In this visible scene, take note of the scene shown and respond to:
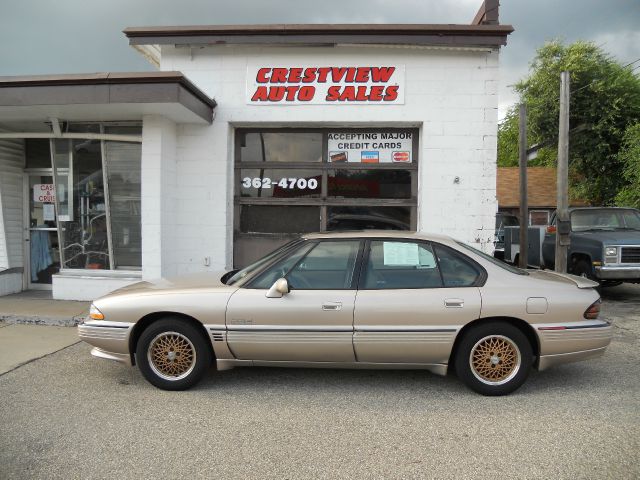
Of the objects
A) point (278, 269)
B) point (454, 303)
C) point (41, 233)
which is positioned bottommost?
point (454, 303)

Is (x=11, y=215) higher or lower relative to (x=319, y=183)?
lower

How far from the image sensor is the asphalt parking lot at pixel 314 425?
2.84 meters

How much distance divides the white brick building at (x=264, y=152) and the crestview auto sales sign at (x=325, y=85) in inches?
0.9

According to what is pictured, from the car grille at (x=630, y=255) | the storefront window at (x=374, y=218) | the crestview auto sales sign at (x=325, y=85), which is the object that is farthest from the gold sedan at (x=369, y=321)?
the car grille at (x=630, y=255)

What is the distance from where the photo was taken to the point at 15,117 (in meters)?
7.54

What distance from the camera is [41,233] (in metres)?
8.63

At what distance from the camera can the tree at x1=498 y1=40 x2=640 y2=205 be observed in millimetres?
18375

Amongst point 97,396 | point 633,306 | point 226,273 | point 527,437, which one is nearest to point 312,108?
point 226,273

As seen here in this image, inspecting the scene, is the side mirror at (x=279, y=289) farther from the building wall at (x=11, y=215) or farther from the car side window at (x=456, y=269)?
the building wall at (x=11, y=215)

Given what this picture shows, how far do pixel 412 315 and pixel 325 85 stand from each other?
516 cm

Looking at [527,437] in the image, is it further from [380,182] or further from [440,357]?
[380,182]

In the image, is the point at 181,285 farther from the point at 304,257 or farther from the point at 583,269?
the point at 583,269

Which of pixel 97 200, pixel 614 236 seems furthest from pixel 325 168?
pixel 614 236

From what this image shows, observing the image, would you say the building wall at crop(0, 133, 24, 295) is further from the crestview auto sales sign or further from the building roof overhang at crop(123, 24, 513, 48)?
the crestview auto sales sign
